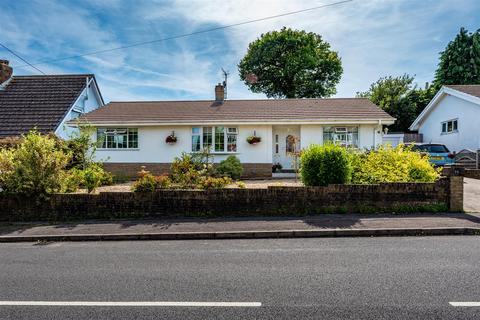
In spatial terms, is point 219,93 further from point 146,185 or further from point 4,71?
point 4,71

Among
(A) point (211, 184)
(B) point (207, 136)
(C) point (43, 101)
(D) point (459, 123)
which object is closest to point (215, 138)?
(B) point (207, 136)

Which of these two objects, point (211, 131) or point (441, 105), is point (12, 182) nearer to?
point (211, 131)

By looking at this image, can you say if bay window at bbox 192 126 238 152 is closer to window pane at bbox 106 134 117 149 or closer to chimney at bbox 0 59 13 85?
window pane at bbox 106 134 117 149

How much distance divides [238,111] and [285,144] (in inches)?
136

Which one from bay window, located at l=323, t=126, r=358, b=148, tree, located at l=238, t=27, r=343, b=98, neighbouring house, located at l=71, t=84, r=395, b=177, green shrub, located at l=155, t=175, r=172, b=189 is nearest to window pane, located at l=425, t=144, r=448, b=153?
neighbouring house, located at l=71, t=84, r=395, b=177

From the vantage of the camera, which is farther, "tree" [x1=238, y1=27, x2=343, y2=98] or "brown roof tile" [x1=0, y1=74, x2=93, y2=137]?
"tree" [x1=238, y1=27, x2=343, y2=98]

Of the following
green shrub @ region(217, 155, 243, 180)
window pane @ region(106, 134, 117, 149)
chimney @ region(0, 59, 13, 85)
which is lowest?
green shrub @ region(217, 155, 243, 180)

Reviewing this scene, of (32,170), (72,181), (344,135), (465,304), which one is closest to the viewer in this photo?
(465,304)

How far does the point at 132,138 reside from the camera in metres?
17.8

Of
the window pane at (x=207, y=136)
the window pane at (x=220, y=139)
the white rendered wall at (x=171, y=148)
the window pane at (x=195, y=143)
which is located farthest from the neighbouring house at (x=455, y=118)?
the window pane at (x=195, y=143)

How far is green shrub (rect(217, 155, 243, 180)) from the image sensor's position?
15766mm

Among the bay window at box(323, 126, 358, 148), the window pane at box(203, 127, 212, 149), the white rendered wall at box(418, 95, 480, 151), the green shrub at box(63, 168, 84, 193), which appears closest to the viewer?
the green shrub at box(63, 168, 84, 193)

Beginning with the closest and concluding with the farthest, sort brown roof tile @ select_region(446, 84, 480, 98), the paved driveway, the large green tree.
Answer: the paved driveway → brown roof tile @ select_region(446, 84, 480, 98) → the large green tree

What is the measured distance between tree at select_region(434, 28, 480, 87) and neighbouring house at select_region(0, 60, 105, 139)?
3561cm
